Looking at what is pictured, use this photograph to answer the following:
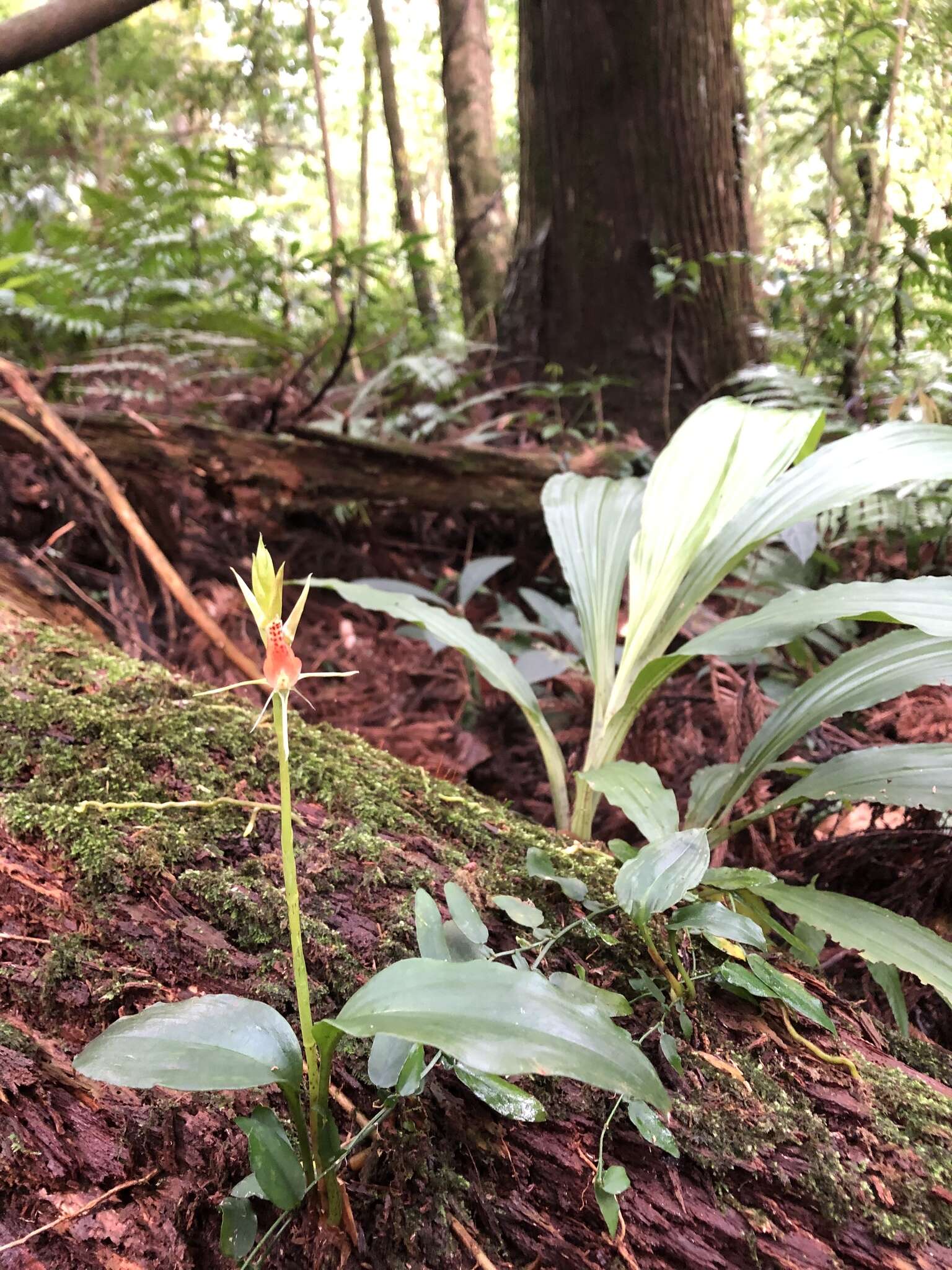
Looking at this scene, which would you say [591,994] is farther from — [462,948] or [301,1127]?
[301,1127]

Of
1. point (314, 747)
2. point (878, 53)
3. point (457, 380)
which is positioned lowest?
point (314, 747)

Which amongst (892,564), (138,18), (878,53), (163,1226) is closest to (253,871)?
(163,1226)

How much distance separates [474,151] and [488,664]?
4.52 meters

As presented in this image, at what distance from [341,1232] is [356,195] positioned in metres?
13.8

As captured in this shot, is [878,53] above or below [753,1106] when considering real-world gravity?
above

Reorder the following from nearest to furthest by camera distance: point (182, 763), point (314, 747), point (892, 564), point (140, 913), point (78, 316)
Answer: point (140, 913)
point (182, 763)
point (314, 747)
point (892, 564)
point (78, 316)

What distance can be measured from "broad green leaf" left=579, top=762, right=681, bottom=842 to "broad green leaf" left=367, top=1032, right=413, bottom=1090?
1.31 feet

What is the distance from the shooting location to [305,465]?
2.25 metres

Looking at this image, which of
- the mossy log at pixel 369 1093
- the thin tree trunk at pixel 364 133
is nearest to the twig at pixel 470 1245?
the mossy log at pixel 369 1093

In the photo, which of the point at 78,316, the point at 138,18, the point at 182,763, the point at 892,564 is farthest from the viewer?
the point at 138,18

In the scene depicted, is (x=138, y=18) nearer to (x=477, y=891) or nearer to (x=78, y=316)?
(x=78, y=316)

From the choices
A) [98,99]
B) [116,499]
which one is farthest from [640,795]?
[98,99]

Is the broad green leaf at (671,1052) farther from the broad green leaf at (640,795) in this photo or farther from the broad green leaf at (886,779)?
the broad green leaf at (886,779)

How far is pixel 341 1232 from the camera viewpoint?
568 millimetres
